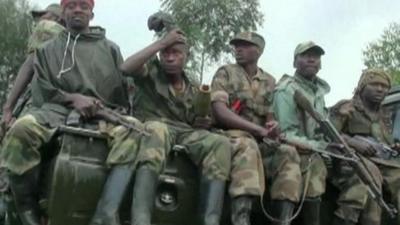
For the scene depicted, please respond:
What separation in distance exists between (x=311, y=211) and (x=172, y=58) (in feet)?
3.99

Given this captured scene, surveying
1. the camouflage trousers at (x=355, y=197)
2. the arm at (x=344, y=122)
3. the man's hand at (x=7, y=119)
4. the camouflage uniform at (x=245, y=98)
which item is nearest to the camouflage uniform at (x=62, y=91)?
the camouflage uniform at (x=245, y=98)

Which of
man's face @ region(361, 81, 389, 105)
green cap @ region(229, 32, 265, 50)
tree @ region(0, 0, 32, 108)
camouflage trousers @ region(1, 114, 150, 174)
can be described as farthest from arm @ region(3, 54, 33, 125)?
tree @ region(0, 0, 32, 108)

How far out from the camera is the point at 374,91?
22.3ft

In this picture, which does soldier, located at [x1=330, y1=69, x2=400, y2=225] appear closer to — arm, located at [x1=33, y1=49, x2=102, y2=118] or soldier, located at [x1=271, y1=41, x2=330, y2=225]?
soldier, located at [x1=271, y1=41, x2=330, y2=225]

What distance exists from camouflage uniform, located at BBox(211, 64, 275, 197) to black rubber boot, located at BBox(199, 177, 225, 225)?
221 mm

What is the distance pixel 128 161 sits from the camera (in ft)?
17.5

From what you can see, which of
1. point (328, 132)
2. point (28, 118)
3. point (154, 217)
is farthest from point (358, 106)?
point (28, 118)

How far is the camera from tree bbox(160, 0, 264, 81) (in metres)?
18.9

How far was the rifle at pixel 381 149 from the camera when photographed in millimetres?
6551

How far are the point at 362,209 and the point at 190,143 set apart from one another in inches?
47.7

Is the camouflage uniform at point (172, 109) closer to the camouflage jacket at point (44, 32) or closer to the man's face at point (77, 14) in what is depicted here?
the man's face at point (77, 14)

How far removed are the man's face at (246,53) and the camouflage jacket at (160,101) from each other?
30.2 inches

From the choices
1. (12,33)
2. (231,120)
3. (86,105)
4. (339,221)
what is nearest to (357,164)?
(339,221)

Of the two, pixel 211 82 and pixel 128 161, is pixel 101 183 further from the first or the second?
pixel 211 82
